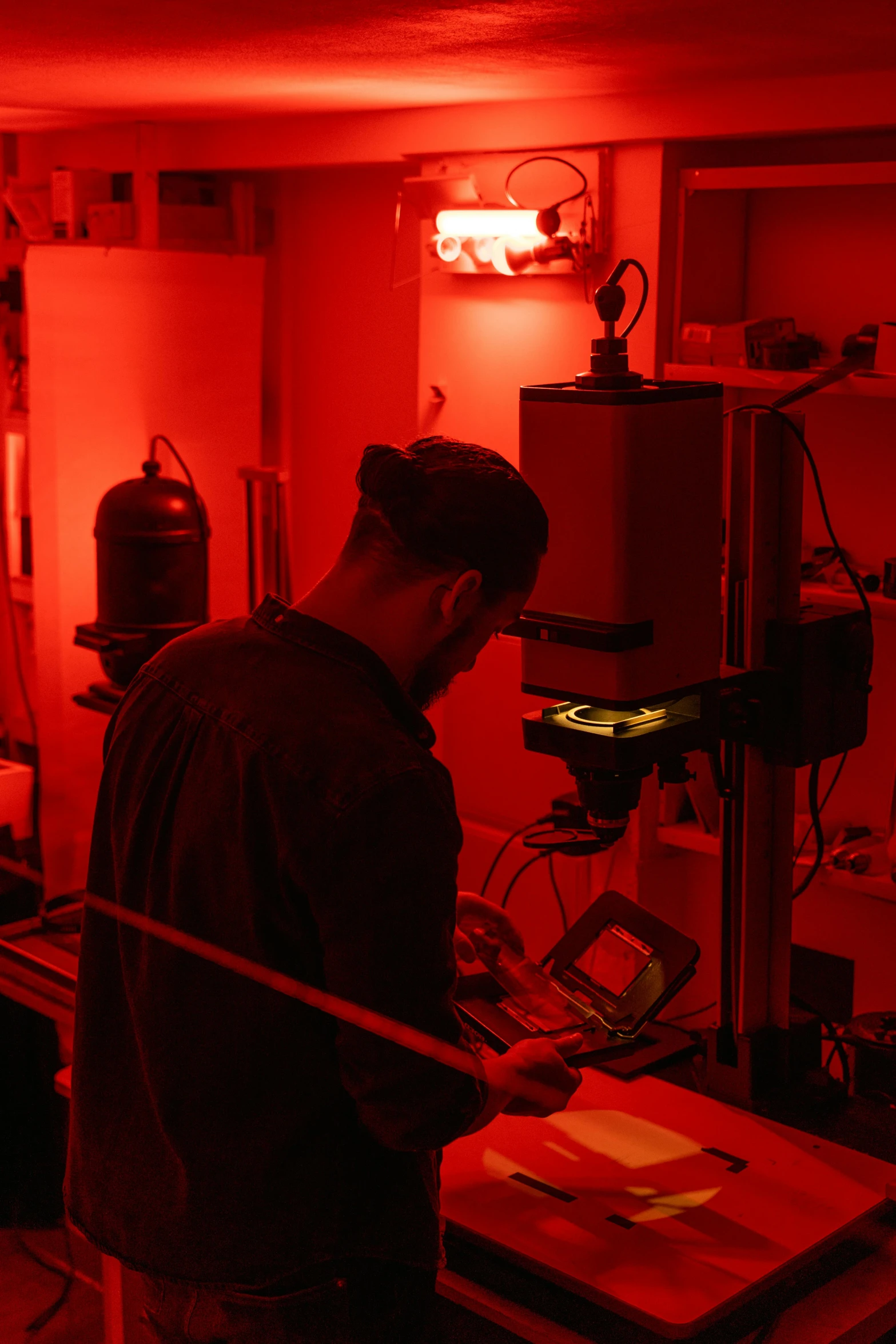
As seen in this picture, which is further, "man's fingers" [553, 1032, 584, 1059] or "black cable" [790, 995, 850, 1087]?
"black cable" [790, 995, 850, 1087]

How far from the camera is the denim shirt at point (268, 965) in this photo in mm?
1244

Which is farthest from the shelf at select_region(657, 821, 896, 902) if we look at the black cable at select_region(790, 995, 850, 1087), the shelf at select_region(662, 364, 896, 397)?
the shelf at select_region(662, 364, 896, 397)

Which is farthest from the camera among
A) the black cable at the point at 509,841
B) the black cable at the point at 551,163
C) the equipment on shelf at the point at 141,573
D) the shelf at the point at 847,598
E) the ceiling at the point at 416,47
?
the equipment on shelf at the point at 141,573

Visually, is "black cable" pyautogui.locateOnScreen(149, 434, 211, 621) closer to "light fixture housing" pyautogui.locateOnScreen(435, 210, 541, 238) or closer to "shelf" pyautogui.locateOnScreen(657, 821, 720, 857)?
"light fixture housing" pyautogui.locateOnScreen(435, 210, 541, 238)

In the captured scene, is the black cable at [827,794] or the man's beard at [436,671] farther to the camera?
the black cable at [827,794]

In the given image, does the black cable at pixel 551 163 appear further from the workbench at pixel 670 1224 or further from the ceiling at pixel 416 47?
the workbench at pixel 670 1224

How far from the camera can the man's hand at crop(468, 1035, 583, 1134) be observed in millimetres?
1435

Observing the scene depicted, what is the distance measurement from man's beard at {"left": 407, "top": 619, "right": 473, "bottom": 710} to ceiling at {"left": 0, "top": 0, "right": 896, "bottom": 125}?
0.79 m

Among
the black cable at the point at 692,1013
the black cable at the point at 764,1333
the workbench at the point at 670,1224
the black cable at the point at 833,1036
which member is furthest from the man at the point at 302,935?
the black cable at the point at 692,1013

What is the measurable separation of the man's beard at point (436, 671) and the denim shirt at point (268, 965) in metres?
0.06

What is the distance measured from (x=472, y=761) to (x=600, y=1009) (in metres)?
1.53

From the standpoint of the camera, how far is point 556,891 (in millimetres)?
3109

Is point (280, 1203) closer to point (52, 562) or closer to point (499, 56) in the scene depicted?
point (499, 56)

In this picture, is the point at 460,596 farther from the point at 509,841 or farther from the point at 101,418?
the point at 101,418
